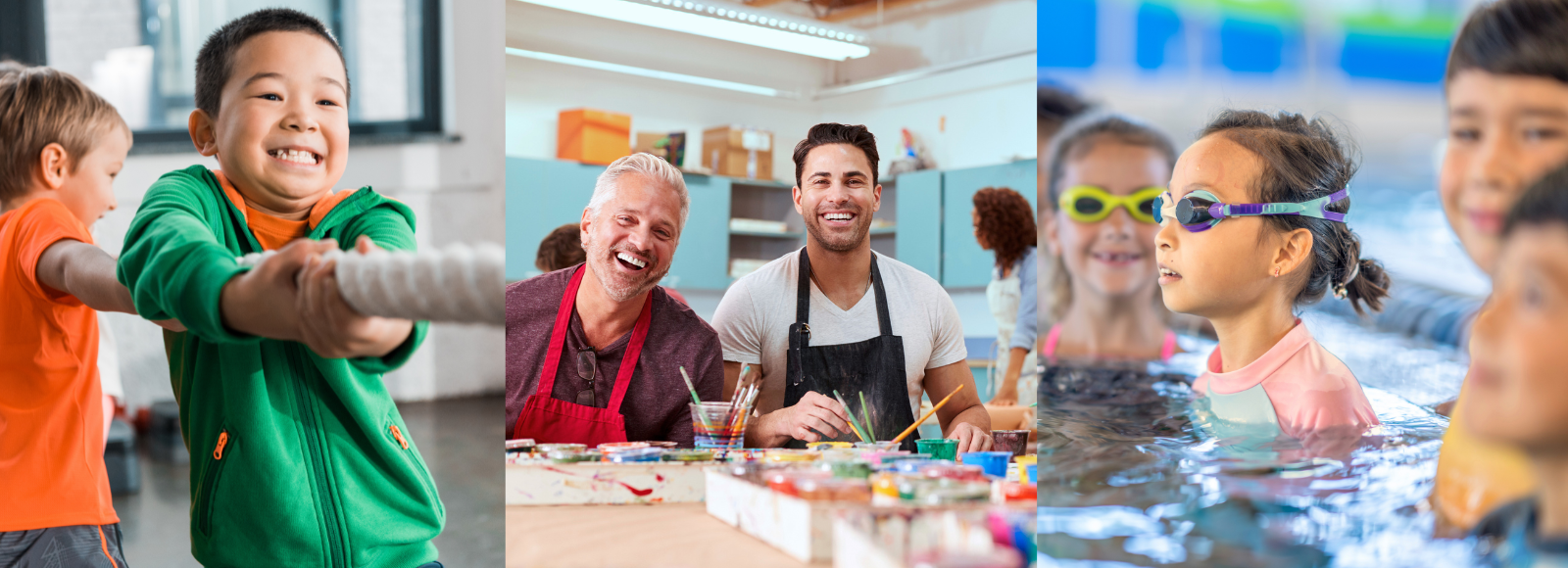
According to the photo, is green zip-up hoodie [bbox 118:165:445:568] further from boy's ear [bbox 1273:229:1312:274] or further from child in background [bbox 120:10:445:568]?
boy's ear [bbox 1273:229:1312:274]

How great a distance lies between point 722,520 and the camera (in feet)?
2.84

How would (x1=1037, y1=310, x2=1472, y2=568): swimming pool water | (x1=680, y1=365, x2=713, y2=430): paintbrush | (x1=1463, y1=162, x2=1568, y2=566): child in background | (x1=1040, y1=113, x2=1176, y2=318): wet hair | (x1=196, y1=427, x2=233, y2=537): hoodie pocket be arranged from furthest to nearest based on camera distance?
(x1=1040, y1=113, x2=1176, y2=318): wet hair, (x1=680, y1=365, x2=713, y2=430): paintbrush, (x1=196, y1=427, x2=233, y2=537): hoodie pocket, (x1=1037, y1=310, x2=1472, y2=568): swimming pool water, (x1=1463, y1=162, x2=1568, y2=566): child in background

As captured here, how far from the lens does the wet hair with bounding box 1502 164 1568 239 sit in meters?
0.35

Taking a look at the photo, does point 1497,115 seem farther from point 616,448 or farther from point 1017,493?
point 616,448

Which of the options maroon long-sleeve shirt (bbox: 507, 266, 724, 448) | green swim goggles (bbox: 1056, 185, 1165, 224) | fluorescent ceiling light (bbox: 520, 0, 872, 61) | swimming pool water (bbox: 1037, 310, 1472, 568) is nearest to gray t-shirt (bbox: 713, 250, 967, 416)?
maroon long-sleeve shirt (bbox: 507, 266, 724, 448)

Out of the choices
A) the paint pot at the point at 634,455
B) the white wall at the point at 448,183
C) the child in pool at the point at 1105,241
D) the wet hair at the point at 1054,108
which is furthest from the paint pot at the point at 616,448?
the white wall at the point at 448,183

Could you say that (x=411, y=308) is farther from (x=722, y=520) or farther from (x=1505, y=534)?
(x=1505, y=534)

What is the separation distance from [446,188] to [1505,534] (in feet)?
14.6

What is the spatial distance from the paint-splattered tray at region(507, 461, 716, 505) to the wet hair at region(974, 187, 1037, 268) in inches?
26.4

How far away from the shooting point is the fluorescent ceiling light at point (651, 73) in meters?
1.18

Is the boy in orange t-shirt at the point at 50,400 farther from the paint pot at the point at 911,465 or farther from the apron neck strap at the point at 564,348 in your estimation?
the paint pot at the point at 911,465

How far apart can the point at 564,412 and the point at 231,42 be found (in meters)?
0.59

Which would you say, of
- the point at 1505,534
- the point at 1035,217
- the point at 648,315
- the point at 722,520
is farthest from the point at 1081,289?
the point at 1505,534

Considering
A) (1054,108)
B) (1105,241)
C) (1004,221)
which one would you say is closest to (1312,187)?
(1004,221)
